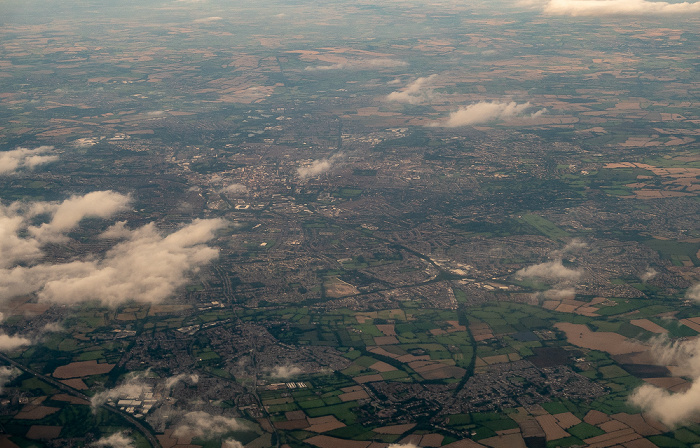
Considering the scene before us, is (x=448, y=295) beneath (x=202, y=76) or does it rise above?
beneath

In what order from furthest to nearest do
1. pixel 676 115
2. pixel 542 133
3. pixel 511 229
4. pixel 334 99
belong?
pixel 334 99 < pixel 676 115 < pixel 542 133 < pixel 511 229

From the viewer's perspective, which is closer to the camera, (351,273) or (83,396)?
(83,396)

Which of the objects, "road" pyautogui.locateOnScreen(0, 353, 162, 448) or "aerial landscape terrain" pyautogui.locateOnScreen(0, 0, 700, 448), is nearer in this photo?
"road" pyautogui.locateOnScreen(0, 353, 162, 448)

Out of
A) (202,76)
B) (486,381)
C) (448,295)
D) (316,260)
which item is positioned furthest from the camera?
(202,76)

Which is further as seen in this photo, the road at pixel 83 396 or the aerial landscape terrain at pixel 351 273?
the aerial landscape terrain at pixel 351 273

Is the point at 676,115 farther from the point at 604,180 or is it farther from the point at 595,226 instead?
the point at 595,226

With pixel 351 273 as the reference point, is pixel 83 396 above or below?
below

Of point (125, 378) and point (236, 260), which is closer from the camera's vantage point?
point (125, 378)

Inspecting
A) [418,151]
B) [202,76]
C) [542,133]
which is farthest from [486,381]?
[202,76]
